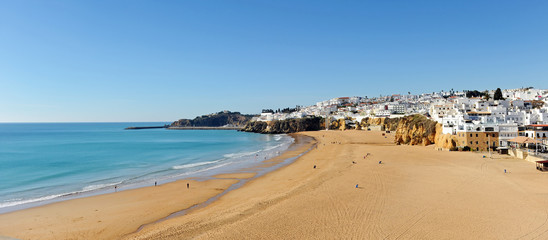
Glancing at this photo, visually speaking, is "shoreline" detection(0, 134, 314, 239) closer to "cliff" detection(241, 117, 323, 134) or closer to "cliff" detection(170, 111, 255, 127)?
"cliff" detection(241, 117, 323, 134)

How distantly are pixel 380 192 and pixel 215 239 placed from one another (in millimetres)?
10689

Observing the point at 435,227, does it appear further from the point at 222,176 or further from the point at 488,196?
the point at 222,176

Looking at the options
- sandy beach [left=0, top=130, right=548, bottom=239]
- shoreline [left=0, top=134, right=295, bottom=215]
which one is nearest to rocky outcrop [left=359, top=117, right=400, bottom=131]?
sandy beach [left=0, top=130, right=548, bottom=239]

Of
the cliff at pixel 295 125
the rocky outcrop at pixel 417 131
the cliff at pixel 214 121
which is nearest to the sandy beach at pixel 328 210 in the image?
the rocky outcrop at pixel 417 131

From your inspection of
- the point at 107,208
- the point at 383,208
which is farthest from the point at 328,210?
the point at 107,208

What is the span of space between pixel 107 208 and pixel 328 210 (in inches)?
495

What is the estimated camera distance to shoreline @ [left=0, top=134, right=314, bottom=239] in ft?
42.7

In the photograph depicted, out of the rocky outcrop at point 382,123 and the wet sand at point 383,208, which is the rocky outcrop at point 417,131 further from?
the rocky outcrop at point 382,123

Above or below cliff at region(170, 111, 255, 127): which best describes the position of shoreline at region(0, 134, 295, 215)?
below

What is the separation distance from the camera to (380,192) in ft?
56.4

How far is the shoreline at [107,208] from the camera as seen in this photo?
13.0m

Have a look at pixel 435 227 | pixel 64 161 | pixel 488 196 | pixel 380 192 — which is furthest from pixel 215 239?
pixel 64 161

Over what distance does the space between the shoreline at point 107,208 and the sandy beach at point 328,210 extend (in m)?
0.06

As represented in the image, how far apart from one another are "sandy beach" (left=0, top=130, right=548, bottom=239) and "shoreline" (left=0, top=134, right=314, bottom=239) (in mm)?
57
